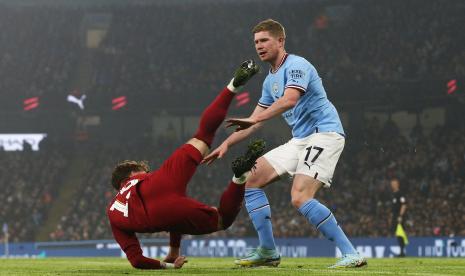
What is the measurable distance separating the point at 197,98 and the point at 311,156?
27.6m

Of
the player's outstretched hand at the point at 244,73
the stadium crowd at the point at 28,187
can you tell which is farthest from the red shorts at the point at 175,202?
the stadium crowd at the point at 28,187

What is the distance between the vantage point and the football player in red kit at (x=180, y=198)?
758 centimetres

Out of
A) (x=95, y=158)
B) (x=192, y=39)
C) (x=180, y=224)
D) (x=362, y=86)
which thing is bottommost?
(x=180, y=224)

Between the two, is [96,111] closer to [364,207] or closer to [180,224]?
[364,207]

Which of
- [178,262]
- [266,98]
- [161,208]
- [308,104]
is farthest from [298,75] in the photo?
[178,262]

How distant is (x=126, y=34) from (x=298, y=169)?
31.4 m

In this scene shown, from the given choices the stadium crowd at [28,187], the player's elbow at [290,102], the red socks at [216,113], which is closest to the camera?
the red socks at [216,113]

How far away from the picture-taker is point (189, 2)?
40062 millimetres

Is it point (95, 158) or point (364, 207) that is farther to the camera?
point (95, 158)

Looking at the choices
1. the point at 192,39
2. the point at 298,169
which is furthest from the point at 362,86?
the point at 298,169

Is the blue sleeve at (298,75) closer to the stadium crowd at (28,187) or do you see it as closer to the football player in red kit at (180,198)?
the football player in red kit at (180,198)

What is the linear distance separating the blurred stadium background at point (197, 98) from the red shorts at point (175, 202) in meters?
20.5

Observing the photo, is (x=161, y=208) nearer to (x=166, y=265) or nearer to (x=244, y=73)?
(x=166, y=265)

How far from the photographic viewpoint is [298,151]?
341 inches
